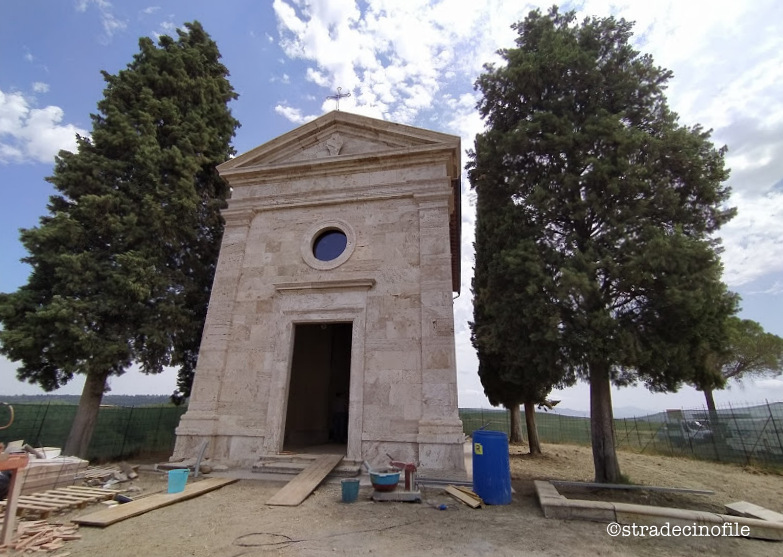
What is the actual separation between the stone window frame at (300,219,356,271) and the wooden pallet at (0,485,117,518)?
19.2ft

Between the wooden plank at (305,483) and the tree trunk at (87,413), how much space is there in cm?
719

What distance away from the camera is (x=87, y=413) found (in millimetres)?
10883

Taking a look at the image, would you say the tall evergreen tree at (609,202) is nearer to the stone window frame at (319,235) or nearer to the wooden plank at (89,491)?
the stone window frame at (319,235)

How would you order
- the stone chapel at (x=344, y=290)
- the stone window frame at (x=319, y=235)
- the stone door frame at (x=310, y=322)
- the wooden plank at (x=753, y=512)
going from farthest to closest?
the stone window frame at (x=319, y=235), the stone door frame at (x=310, y=322), the stone chapel at (x=344, y=290), the wooden plank at (x=753, y=512)

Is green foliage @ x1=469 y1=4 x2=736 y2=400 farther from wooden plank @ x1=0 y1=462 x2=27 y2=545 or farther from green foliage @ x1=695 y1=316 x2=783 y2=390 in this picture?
green foliage @ x1=695 y1=316 x2=783 y2=390

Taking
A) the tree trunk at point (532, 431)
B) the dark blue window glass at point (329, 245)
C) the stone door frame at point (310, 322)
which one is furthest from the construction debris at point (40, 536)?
the tree trunk at point (532, 431)

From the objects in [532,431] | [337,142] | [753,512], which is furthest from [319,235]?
[532,431]

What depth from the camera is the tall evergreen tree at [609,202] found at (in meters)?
8.23

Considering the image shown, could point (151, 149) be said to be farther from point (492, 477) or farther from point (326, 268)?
point (492, 477)

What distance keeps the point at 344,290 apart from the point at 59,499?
19.9 ft

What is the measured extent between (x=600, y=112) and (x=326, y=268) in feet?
25.3

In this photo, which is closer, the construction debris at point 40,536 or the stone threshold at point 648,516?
the construction debris at point 40,536

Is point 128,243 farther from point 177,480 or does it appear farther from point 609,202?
point 609,202

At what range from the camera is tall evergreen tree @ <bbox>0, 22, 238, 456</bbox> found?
1015 centimetres
